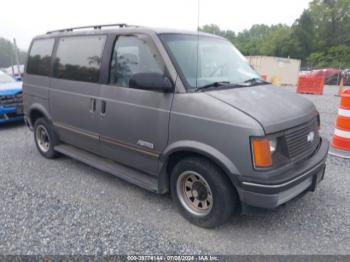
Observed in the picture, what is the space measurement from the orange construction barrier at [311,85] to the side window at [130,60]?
48.8 ft

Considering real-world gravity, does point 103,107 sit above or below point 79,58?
below

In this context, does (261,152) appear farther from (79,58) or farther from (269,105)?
(79,58)

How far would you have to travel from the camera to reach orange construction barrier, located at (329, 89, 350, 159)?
5.27 meters

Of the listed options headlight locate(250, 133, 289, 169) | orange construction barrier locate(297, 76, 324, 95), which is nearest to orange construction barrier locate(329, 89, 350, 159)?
headlight locate(250, 133, 289, 169)

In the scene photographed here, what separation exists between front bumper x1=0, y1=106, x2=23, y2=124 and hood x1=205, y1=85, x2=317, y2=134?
635 centimetres

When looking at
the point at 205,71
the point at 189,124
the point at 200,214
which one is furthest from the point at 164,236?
the point at 205,71

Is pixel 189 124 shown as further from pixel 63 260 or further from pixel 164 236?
pixel 63 260

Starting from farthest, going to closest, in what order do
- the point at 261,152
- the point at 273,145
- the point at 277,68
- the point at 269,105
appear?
the point at 277,68 → the point at 269,105 → the point at 273,145 → the point at 261,152

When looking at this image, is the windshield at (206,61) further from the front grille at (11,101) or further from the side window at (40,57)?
the front grille at (11,101)

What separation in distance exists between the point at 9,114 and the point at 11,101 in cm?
34

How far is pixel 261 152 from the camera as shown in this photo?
267cm

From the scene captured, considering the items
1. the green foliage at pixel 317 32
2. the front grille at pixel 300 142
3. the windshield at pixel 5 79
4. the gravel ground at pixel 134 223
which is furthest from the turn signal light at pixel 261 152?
the green foliage at pixel 317 32

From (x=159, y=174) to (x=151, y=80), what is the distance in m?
1.10

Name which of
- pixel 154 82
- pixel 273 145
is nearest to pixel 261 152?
pixel 273 145
